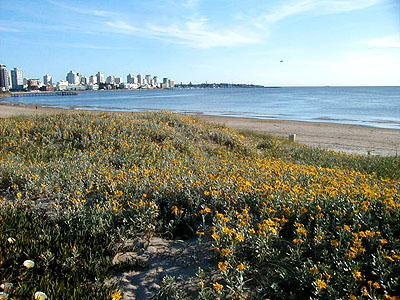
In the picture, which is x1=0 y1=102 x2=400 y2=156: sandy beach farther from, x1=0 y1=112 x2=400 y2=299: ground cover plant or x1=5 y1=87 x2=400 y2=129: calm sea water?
x1=0 y1=112 x2=400 y2=299: ground cover plant

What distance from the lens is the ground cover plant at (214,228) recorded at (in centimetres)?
292

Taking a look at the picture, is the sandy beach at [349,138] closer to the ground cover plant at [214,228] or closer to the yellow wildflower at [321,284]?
the ground cover plant at [214,228]

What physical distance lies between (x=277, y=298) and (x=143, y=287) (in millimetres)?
1243

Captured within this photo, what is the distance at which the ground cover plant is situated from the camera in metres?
2.92

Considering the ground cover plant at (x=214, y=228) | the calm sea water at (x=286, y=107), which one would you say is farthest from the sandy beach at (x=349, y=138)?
the ground cover plant at (x=214, y=228)

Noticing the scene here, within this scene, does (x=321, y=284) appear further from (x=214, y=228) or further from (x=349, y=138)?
(x=349, y=138)

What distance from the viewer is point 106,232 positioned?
12.7 feet

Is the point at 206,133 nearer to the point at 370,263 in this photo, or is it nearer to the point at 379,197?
the point at 379,197

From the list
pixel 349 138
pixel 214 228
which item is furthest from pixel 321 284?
pixel 349 138

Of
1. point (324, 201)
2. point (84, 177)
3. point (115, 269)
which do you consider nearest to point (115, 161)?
point (84, 177)

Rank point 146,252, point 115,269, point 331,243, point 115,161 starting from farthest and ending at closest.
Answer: point 115,161, point 146,252, point 115,269, point 331,243

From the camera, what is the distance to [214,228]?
3467 millimetres

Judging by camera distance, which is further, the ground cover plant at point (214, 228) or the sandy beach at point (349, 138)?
the sandy beach at point (349, 138)

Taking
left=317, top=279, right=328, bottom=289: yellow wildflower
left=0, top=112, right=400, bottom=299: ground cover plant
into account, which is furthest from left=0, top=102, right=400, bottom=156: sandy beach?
left=317, top=279, right=328, bottom=289: yellow wildflower
